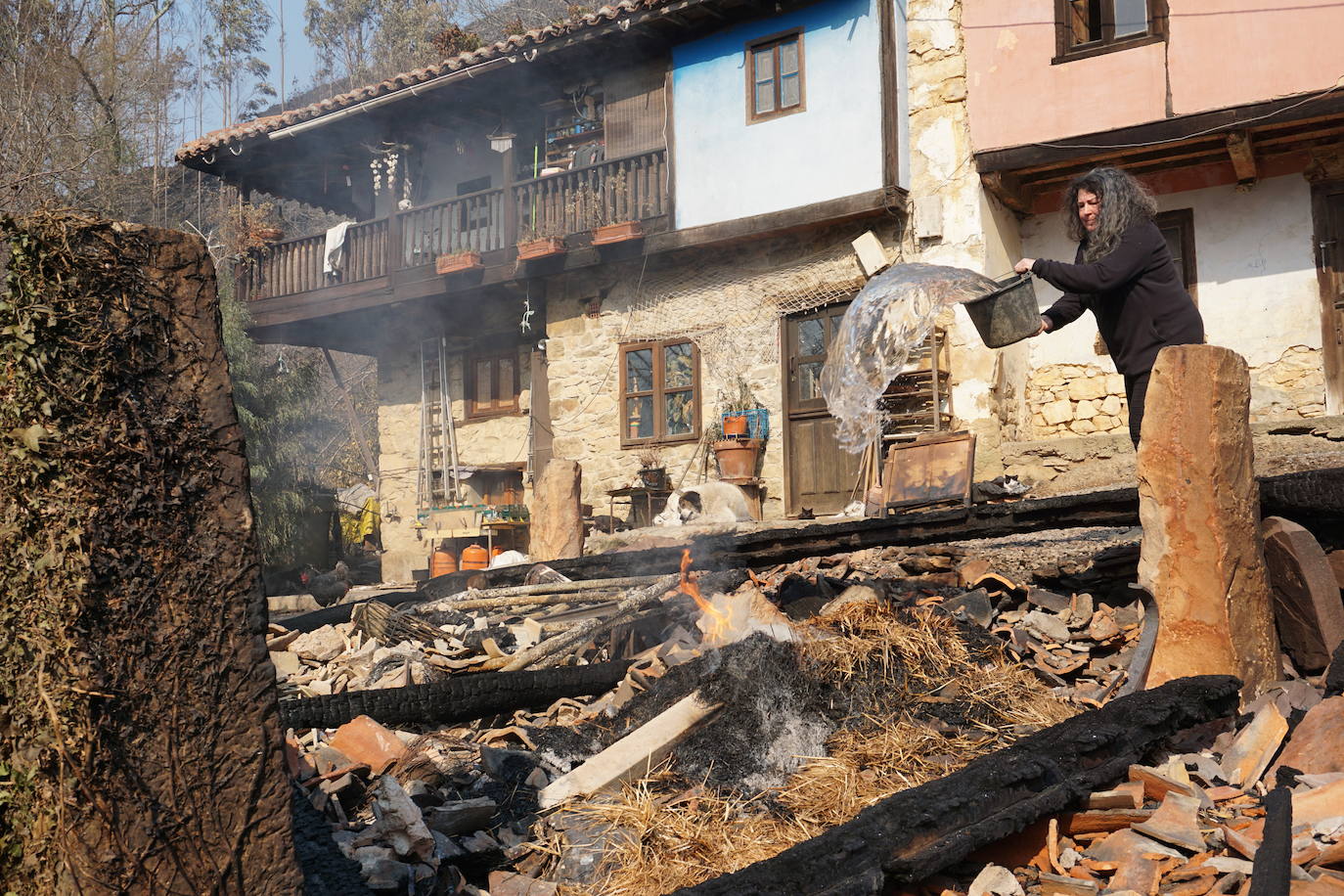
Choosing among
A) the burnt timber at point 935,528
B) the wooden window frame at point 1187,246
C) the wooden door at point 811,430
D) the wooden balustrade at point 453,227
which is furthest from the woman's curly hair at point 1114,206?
the wooden balustrade at point 453,227

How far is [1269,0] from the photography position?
34.7ft

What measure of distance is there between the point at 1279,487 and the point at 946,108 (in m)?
8.22

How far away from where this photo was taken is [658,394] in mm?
14633

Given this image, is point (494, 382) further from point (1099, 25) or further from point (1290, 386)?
point (1290, 386)

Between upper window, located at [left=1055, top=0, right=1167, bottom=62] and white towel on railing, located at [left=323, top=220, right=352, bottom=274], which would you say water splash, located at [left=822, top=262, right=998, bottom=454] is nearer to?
upper window, located at [left=1055, top=0, right=1167, bottom=62]

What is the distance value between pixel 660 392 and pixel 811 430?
7.58 feet

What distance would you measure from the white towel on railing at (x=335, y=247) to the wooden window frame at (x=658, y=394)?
5.45 metres

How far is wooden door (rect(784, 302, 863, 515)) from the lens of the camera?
1323 cm

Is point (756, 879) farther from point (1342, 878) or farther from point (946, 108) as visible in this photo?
point (946, 108)

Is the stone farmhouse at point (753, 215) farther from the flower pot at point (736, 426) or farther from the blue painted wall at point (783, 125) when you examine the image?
the flower pot at point (736, 426)

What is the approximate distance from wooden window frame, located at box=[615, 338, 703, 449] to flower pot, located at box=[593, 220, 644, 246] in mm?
1484

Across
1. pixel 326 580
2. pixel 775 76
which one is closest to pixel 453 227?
pixel 775 76

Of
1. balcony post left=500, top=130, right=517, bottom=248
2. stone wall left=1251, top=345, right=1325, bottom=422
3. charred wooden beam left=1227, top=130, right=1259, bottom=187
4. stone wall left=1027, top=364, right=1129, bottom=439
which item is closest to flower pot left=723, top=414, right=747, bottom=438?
stone wall left=1027, top=364, right=1129, bottom=439

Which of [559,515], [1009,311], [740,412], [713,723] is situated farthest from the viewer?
[740,412]
